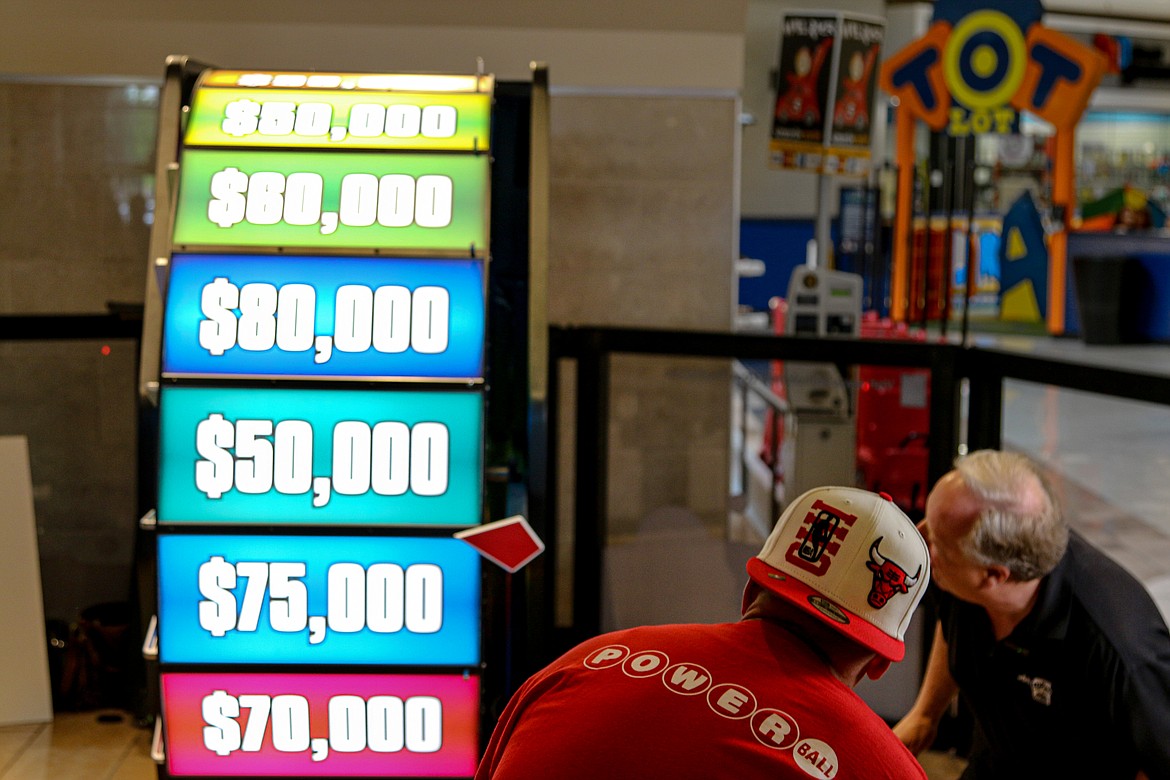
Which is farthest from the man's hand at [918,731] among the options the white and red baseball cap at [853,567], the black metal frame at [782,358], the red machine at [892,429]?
the red machine at [892,429]

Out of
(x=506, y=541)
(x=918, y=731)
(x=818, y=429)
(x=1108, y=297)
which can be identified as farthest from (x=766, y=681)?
(x=1108, y=297)

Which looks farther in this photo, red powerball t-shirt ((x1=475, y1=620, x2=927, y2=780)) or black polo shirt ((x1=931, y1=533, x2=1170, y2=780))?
black polo shirt ((x1=931, y1=533, x2=1170, y2=780))

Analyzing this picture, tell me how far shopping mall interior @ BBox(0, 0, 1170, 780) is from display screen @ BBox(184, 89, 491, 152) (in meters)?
0.01

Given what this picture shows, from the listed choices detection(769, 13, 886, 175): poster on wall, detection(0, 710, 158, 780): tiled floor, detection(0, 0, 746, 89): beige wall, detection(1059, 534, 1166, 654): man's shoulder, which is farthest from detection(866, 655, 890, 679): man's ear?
detection(769, 13, 886, 175): poster on wall

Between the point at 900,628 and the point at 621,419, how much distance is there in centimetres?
304

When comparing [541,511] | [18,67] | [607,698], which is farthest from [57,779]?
[607,698]

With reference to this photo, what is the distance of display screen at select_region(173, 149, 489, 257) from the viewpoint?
2967 mm

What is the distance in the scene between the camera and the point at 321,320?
2924mm

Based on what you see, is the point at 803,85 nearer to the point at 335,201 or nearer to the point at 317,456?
the point at 335,201

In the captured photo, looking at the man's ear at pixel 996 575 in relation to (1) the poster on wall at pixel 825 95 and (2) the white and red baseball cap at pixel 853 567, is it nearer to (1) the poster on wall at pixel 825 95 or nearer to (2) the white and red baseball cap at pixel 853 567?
(2) the white and red baseball cap at pixel 853 567

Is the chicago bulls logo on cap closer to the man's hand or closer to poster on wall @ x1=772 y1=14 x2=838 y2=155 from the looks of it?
the man's hand

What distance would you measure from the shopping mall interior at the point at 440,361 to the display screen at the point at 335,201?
1 cm

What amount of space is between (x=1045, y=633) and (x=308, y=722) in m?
1.79

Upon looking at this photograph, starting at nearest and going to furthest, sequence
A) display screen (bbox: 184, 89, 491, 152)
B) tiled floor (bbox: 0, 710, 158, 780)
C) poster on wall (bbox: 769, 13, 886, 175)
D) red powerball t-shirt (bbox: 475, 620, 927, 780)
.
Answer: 1. red powerball t-shirt (bbox: 475, 620, 927, 780)
2. display screen (bbox: 184, 89, 491, 152)
3. tiled floor (bbox: 0, 710, 158, 780)
4. poster on wall (bbox: 769, 13, 886, 175)
